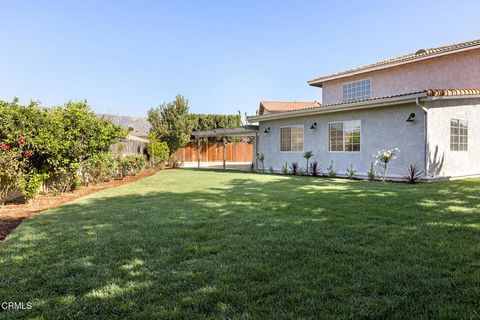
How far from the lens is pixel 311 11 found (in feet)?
60.2

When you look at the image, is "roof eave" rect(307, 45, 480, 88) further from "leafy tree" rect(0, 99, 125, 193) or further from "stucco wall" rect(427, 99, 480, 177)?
"leafy tree" rect(0, 99, 125, 193)

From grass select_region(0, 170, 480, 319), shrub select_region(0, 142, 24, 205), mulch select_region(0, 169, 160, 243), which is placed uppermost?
shrub select_region(0, 142, 24, 205)

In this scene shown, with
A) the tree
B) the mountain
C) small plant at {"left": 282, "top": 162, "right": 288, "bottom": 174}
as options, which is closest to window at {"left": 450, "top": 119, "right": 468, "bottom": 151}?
small plant at {"left": 282, "top": 162, "right": 288, "bottom": 174}

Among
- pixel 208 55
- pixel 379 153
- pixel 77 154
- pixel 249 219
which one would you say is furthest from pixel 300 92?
pixel 249 219

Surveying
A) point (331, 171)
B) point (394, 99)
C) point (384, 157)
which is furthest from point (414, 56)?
point (331, 171)

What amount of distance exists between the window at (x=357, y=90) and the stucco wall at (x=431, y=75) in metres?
0.30

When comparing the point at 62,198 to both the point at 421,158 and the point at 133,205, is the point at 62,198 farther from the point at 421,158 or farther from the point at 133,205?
the point at 421,158

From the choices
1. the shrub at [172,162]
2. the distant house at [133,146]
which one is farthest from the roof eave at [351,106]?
the shrub at [172,162]

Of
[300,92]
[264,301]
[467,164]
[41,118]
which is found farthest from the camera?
[300,92]

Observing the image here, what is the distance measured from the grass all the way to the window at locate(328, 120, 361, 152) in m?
8.22

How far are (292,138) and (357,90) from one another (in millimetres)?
5315

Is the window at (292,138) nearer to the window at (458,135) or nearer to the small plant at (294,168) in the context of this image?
the small plant at (294,168)

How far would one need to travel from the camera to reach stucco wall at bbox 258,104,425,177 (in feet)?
41.8

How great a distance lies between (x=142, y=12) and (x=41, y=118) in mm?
11166
